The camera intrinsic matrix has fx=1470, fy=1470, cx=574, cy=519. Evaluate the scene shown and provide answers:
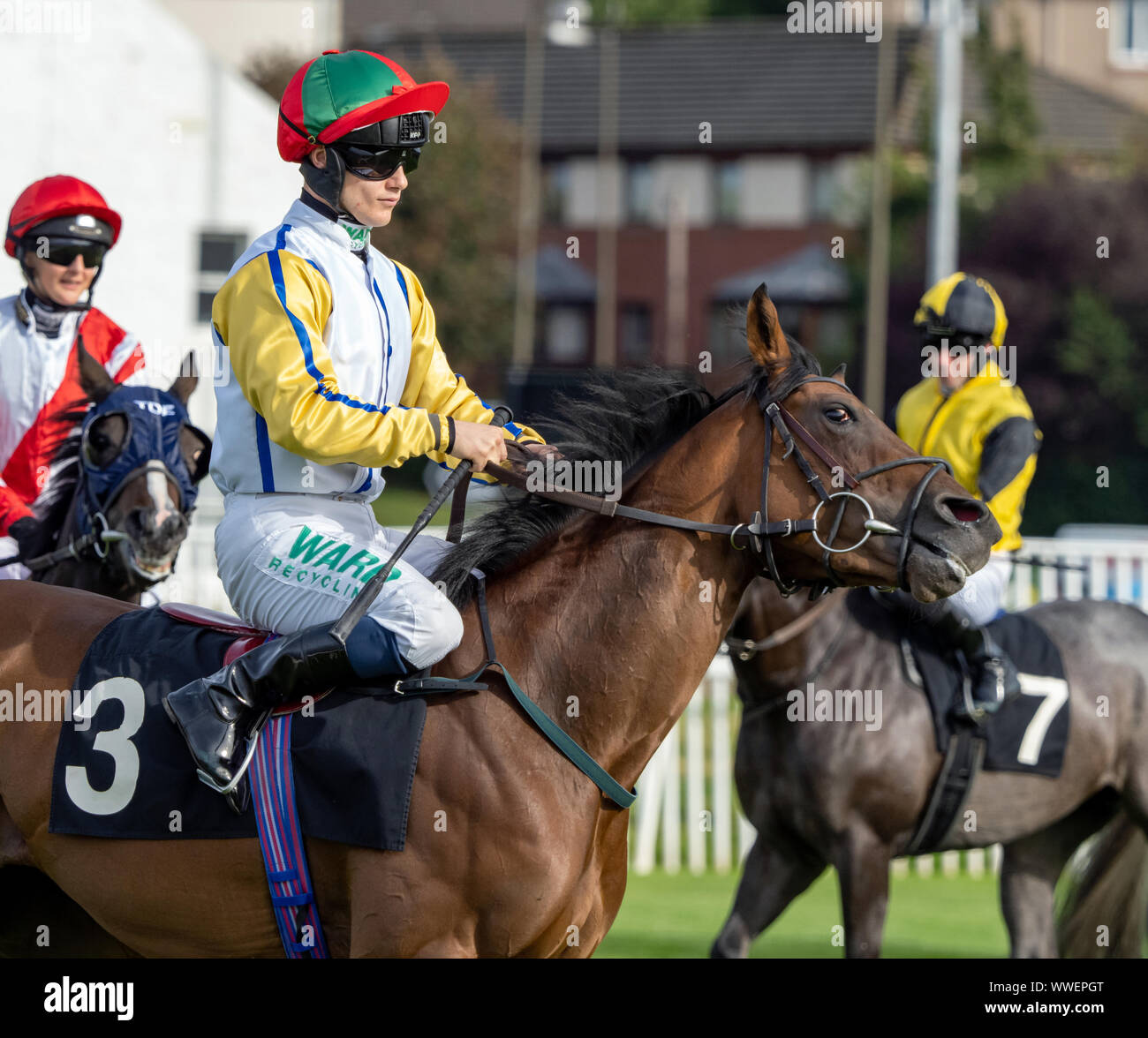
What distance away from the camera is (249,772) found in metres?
3.08

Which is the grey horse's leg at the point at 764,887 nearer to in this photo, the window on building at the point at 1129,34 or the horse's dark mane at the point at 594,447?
the horse's dark mane at the point at 594,447

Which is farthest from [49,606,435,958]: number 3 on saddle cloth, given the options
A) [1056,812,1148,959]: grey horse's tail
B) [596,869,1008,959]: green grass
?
[1056,812,1148,959]: grey horse's tail

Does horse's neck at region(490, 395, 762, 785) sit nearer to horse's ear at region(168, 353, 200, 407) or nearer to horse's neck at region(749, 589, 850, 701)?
horse's ear at region(168, 353, 200, 407)

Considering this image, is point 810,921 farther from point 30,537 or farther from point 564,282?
point 564,282

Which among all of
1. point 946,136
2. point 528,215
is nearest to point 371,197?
point 946,136

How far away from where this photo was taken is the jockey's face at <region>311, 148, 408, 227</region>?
3.21 meters

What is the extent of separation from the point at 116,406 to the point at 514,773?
2017mm

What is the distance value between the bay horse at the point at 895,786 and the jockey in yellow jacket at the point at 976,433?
0.27m

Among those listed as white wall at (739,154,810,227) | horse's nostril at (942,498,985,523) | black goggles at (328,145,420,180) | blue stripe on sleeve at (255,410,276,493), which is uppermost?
white wall at (739,154,810,227)

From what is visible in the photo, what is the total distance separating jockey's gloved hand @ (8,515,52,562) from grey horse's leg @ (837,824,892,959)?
2.90 metres

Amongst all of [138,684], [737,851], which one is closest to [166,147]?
[737,851]

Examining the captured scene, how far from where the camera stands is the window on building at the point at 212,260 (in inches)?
543

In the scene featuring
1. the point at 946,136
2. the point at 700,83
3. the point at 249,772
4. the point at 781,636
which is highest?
the point at 700,83

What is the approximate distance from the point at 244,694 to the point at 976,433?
3.48 meters
